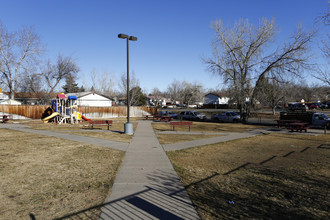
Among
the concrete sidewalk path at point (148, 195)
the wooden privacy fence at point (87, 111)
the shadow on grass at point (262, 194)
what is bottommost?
the shadow on grass at point (262, 194)

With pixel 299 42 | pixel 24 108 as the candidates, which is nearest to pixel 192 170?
pixel 299 42

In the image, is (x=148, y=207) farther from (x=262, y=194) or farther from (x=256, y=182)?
(x=256, y=182)

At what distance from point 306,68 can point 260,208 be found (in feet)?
81.2

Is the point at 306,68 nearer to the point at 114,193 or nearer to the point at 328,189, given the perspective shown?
the point at 328,189

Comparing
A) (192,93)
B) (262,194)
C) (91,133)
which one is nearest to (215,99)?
(192,93)

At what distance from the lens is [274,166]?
702 cm

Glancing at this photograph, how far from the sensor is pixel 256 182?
5.45 m

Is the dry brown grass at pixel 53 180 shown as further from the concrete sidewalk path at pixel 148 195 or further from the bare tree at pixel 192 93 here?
the bare tree at pixel 192 93

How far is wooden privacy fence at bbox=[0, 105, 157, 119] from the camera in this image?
28.8m

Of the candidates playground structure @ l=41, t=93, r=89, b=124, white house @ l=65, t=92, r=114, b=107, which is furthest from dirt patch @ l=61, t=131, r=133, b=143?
white house @ l=65, t=92, r=114, b=107

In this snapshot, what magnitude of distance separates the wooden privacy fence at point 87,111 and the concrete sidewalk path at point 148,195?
28207 millimetres

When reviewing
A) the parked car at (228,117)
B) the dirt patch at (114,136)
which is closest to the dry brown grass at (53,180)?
the dirt patch at (114,136)

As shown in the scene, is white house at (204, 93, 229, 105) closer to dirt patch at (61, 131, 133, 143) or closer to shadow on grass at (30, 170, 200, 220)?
dirt patch at (61, 131, 133, 143)

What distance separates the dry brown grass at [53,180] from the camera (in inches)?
160
